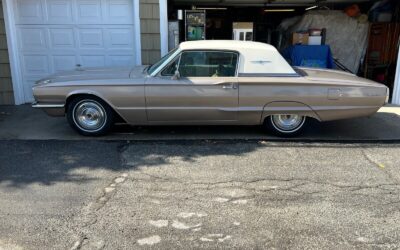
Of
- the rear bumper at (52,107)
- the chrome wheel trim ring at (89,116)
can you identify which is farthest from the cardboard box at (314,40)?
the rear bumper at (52,107)

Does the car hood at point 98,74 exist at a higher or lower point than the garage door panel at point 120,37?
lower

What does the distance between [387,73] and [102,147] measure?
808 centimetres

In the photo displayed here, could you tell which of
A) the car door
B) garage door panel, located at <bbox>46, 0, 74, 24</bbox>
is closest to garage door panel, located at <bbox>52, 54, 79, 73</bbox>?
garage door panel, located at <bbox>46, 0, 74, 24</bbox>

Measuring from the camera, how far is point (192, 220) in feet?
11.5

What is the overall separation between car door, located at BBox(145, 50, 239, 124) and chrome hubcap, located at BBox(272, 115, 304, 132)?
2.20 ft

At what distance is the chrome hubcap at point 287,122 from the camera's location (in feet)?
19.2

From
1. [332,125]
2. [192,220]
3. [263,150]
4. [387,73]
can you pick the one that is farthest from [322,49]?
[192,220]

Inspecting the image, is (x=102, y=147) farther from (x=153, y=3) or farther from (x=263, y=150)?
(x=153, y=3)

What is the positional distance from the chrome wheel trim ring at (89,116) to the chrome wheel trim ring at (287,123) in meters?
2.65

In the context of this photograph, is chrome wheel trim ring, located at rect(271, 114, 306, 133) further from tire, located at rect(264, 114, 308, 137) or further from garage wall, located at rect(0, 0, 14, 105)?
garage wall, located at rect(0, 0, 14, 105)

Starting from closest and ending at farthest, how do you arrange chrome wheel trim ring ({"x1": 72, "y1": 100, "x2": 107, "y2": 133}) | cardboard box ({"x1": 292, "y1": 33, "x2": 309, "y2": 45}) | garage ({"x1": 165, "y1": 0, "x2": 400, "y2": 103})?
chrome wheel trim ring ({"x1": 72, "y1": 100, "x2": 107, "y2": 133}) < garage ({"x1": 165, "y1": 0, "x2": 400, "y2": 103}) < cardboard box ({"x1": 292, "y1": 33, "x2": 309, "y2": 45})

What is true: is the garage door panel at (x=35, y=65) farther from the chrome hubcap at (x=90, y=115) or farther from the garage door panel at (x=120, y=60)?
the chrome hubcap at (x=90, y=115)

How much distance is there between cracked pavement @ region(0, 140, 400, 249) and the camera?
322 centimetres

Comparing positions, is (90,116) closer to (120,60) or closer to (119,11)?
(120,60)
